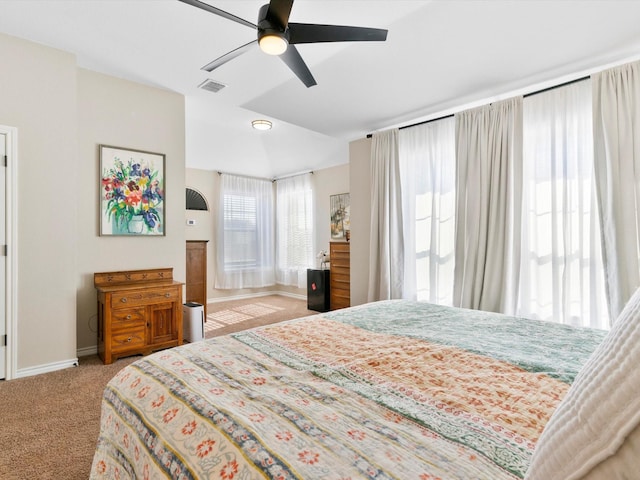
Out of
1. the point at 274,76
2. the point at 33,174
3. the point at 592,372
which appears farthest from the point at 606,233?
the point at 33,174

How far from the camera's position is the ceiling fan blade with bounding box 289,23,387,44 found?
2039 mm

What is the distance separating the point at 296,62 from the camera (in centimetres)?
239

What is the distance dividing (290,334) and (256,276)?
5431 mm

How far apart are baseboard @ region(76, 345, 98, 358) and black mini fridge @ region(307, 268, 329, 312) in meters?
3.17

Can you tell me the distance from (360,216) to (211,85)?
8.34 feet

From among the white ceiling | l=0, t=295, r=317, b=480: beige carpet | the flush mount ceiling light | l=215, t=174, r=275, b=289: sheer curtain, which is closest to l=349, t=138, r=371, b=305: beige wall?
the white ceiling

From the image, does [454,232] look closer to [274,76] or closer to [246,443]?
[274,76]

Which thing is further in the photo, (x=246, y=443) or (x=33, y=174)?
(x=33, y=174)

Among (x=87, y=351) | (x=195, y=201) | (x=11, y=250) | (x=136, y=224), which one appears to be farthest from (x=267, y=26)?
(x=195, y=201)

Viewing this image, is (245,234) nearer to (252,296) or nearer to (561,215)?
(252,296)

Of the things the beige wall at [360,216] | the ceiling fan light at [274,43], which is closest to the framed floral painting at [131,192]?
the ceiling fan light at [274,43]

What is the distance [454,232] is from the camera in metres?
3.92

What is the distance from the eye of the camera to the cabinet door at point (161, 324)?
135 inches

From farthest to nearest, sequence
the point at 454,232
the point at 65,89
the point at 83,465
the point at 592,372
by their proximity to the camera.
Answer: the point at 454,232 < the point at 65,89 < the point at 83,465 < the point at 592,372
